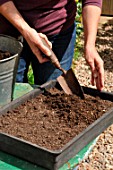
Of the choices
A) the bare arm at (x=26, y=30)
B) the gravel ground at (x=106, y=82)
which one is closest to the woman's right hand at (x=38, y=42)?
the bare arm at (x=26, y=30)

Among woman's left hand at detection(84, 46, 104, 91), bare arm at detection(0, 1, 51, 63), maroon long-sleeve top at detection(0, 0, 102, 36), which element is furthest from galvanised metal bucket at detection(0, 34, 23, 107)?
woman's left hand at detection(84, 46, 104, 91)

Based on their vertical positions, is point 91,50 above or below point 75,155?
above

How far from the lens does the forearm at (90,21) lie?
217 centimetres

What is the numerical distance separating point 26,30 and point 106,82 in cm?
282

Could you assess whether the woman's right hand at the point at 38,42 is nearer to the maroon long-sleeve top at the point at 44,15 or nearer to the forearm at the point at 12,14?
the forearm at the point at 12,14

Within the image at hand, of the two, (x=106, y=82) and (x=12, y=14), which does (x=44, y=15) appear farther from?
(x=106, y=82)

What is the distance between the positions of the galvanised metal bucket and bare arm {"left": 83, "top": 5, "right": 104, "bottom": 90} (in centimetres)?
33

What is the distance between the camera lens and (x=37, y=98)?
2031mm

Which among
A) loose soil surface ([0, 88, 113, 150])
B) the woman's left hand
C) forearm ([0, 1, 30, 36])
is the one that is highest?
forearm ([0, 1, 30, 36])

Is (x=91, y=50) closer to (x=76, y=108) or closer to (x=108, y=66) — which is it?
(x=76, y=108)

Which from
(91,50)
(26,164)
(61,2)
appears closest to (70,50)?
(61,2)

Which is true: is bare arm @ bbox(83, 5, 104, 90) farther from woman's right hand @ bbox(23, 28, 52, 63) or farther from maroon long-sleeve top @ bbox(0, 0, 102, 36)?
woman's right hand @ bbox(23, 28, 52, 63)

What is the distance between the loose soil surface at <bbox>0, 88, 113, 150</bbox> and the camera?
1685mm

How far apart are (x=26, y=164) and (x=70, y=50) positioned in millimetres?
1034
